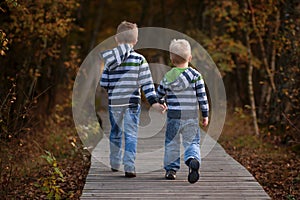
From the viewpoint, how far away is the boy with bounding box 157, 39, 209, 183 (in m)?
6.27

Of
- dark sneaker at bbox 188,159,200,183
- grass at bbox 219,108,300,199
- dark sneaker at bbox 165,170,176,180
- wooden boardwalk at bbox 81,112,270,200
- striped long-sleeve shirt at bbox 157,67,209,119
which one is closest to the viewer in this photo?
wooden boardwalk at bbox 81,112,270,200

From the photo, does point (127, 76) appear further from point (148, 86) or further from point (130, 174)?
point (130, 174)

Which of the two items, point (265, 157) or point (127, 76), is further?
point (265, 157)

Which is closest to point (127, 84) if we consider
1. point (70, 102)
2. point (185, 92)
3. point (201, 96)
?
point (185, 92)

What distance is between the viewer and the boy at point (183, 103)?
6.27m

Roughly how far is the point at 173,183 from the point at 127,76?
137 cm

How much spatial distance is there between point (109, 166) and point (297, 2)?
198 inches

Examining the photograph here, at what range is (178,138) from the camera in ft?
21.2

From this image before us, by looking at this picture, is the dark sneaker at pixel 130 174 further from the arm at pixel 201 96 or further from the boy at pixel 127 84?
the arm at pixel 201 96

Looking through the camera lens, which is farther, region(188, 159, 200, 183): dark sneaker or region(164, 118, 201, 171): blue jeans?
region(164, 118, 201, 171): blue jeans

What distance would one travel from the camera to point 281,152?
912cm

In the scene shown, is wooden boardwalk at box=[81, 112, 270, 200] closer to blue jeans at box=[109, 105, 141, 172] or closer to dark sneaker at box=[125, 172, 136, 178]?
dark sneaker at box=[125, 172, 136, 178]

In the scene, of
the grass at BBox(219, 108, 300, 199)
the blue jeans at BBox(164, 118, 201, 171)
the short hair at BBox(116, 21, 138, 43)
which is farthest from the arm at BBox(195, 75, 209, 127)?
the grass at BBox(219, 108, 300, 199)

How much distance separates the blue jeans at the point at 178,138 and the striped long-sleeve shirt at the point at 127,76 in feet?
1.32
